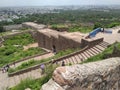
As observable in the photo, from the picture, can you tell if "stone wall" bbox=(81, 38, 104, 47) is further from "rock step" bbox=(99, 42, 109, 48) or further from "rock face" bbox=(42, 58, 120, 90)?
"rock face" bbox=(42, 58, 120, 90)

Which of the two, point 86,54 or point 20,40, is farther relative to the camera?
point 20,40

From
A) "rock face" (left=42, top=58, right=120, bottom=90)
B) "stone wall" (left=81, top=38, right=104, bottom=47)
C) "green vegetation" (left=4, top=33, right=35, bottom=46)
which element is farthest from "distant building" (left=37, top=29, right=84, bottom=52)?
"rock face" (left=42, top=58, right=120, bottom=90)

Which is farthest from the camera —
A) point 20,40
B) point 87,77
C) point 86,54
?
point 20,40

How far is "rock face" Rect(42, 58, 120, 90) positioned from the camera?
184 inches

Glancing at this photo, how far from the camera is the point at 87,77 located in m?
5.08

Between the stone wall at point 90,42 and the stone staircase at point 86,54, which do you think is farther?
the stone wall at point 90,42

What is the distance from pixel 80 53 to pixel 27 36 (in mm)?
22194

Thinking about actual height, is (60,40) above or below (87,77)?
below

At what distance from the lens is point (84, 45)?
45.6 ft

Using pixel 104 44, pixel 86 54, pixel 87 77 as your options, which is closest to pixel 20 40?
pixel 104 44

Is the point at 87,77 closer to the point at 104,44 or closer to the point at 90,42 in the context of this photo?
the point at 90,42

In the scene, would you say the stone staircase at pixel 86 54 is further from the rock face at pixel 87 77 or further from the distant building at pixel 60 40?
the rock face at pixel 87 77

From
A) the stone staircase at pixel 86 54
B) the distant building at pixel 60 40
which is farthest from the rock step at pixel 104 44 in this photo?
the distant building at pixel 60 40

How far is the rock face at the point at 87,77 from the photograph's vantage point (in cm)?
468
